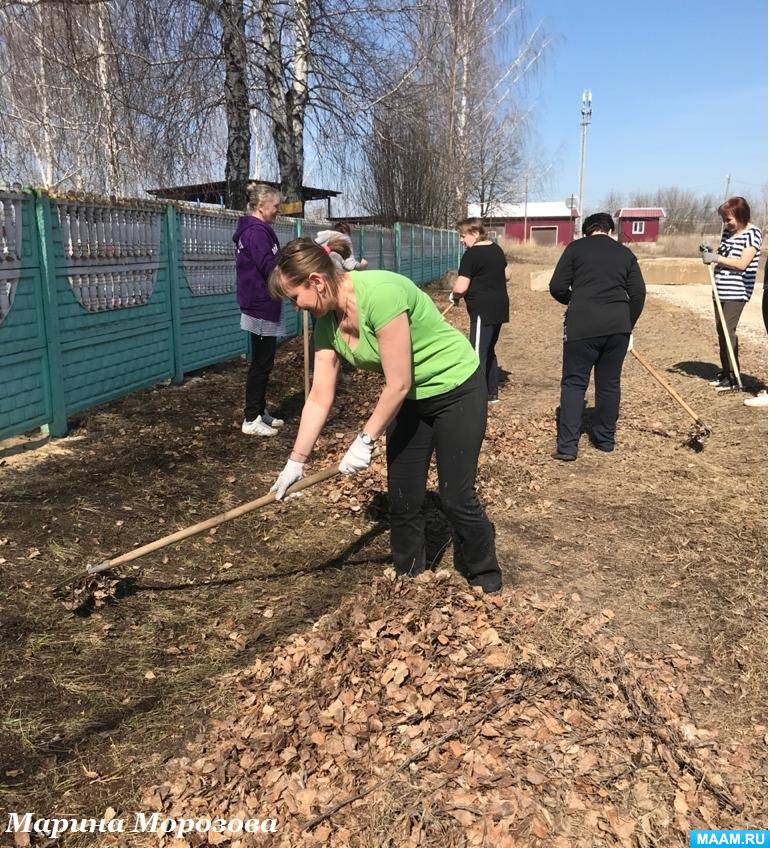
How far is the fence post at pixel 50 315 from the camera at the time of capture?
16.8 feet

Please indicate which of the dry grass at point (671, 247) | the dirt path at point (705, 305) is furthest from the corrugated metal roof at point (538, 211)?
the dirt path at point (705, 305)

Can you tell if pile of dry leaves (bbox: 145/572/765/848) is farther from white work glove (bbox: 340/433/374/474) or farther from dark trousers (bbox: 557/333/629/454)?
dark trousers (bbox: 557/333/629/454)

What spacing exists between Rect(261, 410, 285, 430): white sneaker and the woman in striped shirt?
15.3ft

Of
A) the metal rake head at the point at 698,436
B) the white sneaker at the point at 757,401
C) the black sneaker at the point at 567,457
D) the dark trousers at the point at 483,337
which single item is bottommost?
the black sneaker at the point at 567,457

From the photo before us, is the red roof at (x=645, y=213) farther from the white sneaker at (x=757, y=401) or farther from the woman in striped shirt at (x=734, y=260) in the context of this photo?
the white sneaker at (x=757, y=401)

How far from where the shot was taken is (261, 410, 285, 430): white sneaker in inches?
238

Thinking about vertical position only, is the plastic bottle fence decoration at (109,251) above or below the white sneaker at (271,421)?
above

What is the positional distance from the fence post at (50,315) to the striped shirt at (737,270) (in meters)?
6.43

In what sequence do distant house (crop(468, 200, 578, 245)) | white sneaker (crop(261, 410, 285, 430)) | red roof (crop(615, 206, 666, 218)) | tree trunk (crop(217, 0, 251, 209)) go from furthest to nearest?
distant house (crop(468, 200, 578, 245)), red roof (crop(615, 206, 666, 218)), tree trunk (crop(217, 0, 251, 209)), white sneaker (crop(261, 410, 285, 430))

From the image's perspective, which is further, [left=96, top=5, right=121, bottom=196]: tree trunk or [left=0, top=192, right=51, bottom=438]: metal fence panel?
[left=96, top=5, right=121, bottom=196]: tree trunk

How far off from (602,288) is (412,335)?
3.04 metres

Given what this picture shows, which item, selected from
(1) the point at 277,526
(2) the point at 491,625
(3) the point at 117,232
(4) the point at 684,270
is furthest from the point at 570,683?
(4) the point at 684,270

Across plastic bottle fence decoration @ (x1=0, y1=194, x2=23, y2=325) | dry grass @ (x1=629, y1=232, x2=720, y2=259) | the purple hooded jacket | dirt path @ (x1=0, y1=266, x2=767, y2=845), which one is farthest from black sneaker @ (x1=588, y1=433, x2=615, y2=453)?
dry grass @ (x1=629, y1=232, x2=720, y2=259)

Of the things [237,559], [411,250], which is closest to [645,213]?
[411,250]
